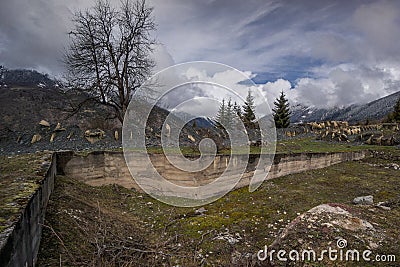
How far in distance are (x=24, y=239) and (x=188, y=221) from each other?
4.39 metres

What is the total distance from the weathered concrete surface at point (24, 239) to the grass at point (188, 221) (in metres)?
0.28

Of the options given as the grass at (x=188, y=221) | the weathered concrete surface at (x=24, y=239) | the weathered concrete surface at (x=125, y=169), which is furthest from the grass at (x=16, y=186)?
the weathered concrete surface at (x=125, y=169)

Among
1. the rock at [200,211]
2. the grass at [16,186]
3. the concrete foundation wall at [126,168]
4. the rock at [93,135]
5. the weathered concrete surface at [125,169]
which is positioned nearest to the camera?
the grass at [16,186]

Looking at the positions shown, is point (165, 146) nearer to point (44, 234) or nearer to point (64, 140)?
point (64, 140)

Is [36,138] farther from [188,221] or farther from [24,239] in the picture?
[24,239]

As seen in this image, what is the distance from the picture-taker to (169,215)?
693cm

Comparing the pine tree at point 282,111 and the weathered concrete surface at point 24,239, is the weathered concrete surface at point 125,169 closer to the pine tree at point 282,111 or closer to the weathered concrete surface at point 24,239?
the weathered concrete surface at point 24,239

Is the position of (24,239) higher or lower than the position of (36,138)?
lower

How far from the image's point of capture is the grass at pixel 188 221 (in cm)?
359

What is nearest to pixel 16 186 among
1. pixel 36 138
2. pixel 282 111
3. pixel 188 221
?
pixel 188 221

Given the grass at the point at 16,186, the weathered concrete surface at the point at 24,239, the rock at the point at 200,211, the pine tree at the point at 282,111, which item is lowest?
the rock at the point at 200,211

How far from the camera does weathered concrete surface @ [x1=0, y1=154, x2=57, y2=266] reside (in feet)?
6.50

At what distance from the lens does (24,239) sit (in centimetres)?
253

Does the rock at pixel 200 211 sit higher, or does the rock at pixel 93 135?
the rock at pixel 93 135
